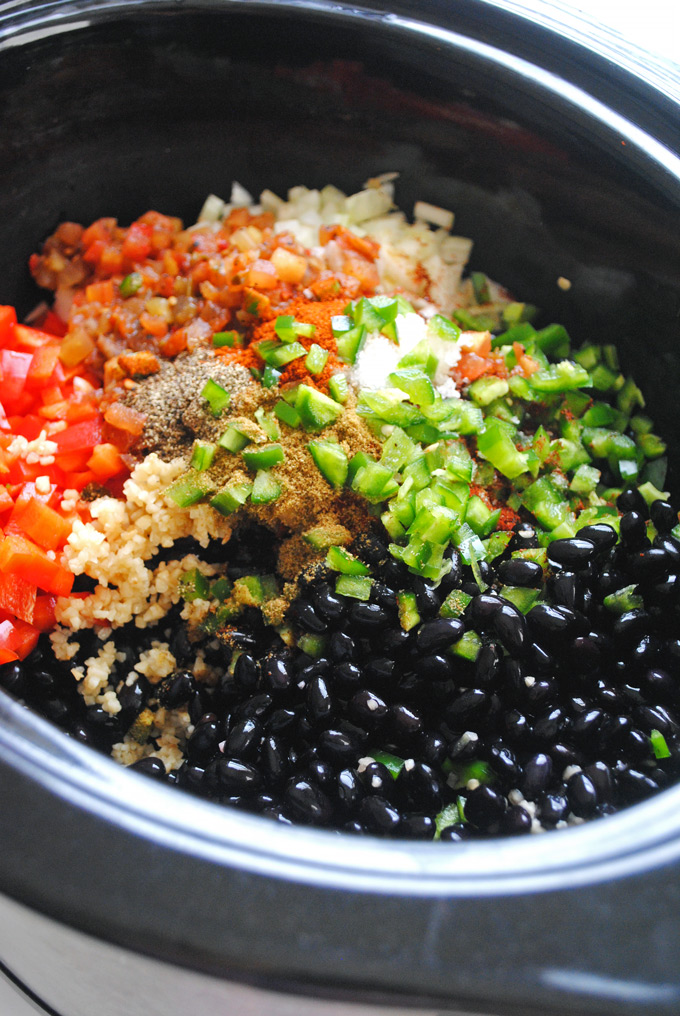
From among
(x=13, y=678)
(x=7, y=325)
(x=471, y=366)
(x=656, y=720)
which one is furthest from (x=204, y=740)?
(x=7, y=325)

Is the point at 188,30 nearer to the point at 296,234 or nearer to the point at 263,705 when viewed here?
the point at 296,234

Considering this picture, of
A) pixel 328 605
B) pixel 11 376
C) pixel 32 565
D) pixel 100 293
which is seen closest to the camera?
pixel 328 605

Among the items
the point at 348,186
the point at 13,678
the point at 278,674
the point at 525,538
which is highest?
the point at 348,186

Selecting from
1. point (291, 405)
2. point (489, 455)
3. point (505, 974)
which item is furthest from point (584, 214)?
point (505, 974)

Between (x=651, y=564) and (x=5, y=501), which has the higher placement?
(x=651, y=564)

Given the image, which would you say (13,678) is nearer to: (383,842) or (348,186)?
(383,842)

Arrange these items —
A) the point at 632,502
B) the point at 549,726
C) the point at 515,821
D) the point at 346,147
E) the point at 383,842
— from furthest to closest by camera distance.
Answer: the point at 346,147
the point at 632,502
the point at 549,726
the point at 515,821
the point at 383,842

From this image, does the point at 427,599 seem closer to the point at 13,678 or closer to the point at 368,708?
the point at 368,708

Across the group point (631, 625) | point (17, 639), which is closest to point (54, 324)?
point (17, 639)

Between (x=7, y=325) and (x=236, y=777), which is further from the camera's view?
(x=7, y=325)
